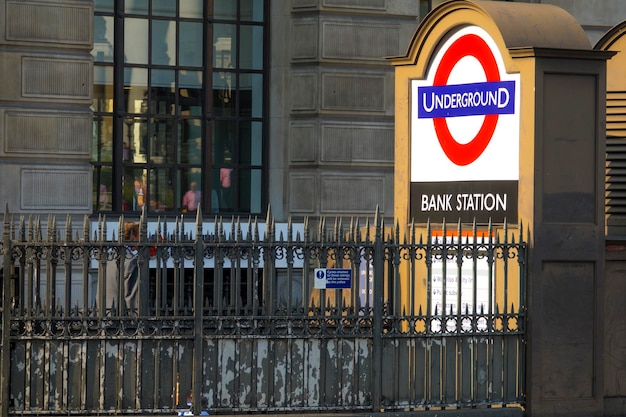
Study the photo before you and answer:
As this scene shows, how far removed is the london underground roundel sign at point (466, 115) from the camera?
37.3ft

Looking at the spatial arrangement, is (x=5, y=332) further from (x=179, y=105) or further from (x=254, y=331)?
(x=179, y=105)

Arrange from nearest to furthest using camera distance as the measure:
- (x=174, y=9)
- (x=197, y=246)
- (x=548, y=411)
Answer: (x=197, y=246) → (x=548, y=411) → (x=174, y=9)

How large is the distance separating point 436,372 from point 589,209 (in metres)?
2.04

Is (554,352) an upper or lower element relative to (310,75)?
lower

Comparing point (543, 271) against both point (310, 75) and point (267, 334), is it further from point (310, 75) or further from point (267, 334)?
point (310, 75)

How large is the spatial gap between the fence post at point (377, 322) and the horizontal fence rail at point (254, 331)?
1 cm

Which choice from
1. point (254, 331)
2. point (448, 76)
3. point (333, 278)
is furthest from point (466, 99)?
point (254, 331)

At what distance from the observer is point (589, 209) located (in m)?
11.4

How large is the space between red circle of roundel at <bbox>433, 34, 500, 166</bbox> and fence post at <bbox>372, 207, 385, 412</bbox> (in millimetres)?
1450

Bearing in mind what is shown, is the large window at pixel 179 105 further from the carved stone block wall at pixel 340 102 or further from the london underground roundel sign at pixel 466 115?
the london underground roundel sign at pixel 466 115

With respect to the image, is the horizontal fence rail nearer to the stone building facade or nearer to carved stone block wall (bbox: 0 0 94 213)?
carved stone block wall (bbox: 0 0 94 213)

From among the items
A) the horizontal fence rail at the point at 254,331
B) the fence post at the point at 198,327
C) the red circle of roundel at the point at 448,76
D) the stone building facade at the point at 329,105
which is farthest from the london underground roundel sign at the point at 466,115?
the stone building facade at the point at 329,105

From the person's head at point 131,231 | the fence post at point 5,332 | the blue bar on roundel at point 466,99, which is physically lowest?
the fence post at point 5,332

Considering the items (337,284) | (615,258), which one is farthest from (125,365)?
(615,258)
